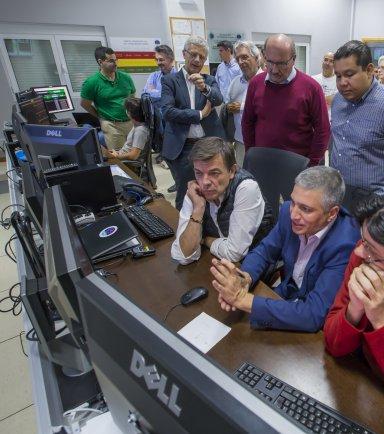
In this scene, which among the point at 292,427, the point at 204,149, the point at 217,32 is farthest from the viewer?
the point at 217,32

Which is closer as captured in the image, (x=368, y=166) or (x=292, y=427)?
(x=292, y=427)

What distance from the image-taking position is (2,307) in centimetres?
220

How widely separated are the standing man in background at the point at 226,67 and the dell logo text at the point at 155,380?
4106 millimetres

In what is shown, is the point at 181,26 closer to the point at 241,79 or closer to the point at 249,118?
the point at 241,79

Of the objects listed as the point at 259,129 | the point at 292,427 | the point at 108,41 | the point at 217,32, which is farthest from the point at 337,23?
the point at 292,427

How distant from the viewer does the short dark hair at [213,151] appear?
54.0 inches

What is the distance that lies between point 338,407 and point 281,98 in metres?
1.88

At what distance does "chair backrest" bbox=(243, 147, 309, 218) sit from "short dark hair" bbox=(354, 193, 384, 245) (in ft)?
2.48

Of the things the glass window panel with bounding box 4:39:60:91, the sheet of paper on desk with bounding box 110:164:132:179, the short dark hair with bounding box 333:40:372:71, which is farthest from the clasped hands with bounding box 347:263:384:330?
A: the glass window panel with bounding box 4:39:60:91

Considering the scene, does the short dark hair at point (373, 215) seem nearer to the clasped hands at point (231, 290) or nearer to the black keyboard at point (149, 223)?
the clasped hands at point (231, 290)

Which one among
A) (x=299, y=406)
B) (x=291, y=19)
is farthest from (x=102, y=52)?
(x=291, y=19)

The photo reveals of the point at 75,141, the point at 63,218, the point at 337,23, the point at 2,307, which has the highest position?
the point at 337,23

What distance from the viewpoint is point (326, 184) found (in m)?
1.11

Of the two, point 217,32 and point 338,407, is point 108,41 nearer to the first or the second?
point 217,32
